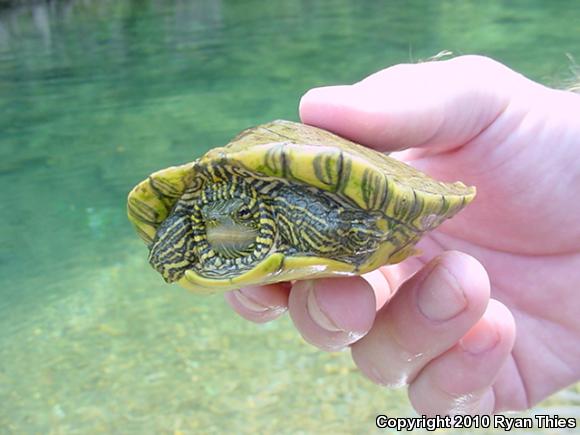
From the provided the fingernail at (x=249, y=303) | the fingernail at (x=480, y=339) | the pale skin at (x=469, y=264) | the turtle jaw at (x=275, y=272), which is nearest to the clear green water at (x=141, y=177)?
the pale skin at (x=469, y=264)

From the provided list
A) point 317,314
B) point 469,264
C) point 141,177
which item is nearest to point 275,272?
point 317,314

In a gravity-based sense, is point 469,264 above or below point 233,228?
below

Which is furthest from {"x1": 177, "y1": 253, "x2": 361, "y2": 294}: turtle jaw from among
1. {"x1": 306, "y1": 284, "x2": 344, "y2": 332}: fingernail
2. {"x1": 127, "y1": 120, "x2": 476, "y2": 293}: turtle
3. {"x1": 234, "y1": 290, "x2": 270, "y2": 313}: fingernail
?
{"x1": 234, "y1": 290, "x2": 270, "y2": 313}: fingernail

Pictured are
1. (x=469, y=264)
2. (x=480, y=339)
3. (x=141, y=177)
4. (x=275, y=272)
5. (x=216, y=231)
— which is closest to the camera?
(x=275, y=272)

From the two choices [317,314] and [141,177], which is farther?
[141,177]

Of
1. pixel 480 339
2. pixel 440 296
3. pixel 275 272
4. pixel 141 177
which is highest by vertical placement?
pixel 275 272

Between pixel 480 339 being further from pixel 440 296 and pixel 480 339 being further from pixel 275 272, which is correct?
pixel 275 272

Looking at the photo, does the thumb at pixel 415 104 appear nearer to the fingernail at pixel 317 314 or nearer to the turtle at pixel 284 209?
the turtle at pixel 284 209
